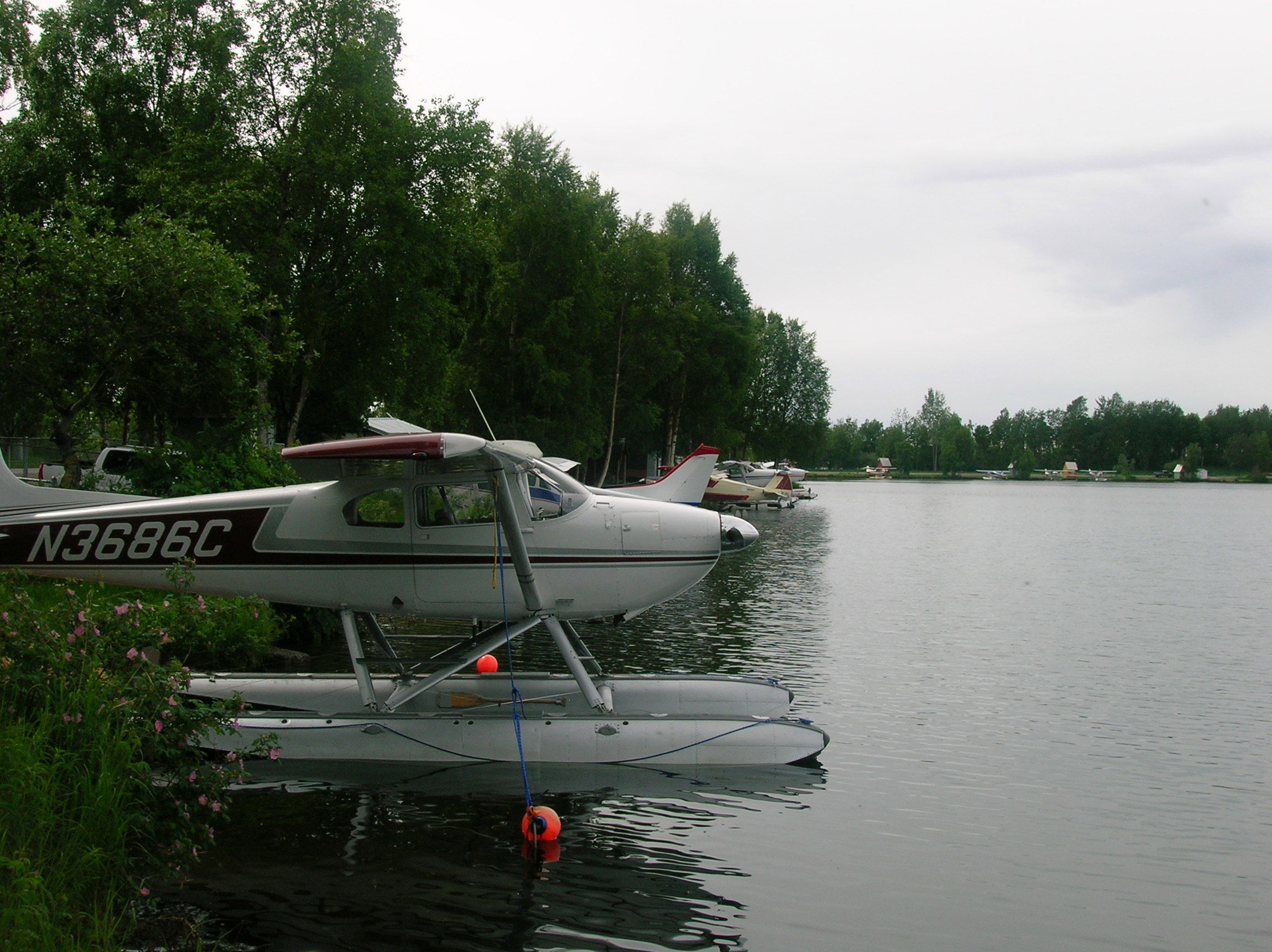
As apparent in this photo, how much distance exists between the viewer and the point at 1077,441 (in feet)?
516

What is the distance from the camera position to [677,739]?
335 inches

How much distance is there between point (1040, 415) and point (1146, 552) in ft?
532

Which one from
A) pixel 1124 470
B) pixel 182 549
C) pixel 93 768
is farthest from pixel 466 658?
pixel 1124 470

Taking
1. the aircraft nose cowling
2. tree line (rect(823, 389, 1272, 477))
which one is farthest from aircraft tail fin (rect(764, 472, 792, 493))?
tree line (rect(823, 389, 1272, 477))

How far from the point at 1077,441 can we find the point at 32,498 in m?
167

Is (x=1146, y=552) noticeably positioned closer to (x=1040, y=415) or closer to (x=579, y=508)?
(x=579, y=508)

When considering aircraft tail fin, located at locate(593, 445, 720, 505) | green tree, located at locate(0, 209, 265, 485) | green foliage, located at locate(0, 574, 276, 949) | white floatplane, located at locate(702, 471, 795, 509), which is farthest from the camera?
white floatplane, located at locate(702, 471, 795, 509)

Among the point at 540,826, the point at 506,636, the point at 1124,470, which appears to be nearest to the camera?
the point at 540,826

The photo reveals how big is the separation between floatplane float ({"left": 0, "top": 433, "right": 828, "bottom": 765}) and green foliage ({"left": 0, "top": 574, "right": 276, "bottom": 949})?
2.90 m

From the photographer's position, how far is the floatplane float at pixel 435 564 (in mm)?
8477

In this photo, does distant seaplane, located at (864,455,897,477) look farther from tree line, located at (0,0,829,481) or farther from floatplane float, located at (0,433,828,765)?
floatplane float, located at (0,433,828,765)

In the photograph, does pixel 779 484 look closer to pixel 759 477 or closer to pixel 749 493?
pixel 749 493

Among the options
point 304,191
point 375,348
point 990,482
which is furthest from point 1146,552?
point 990,482

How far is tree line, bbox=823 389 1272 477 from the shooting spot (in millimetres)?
144875
